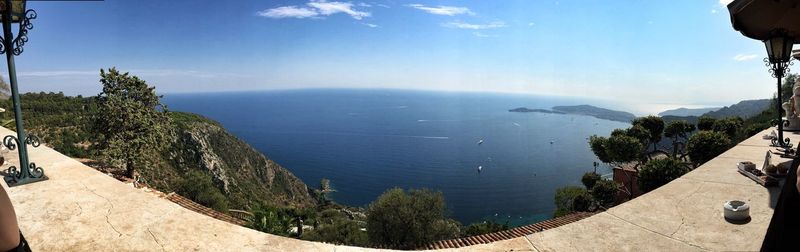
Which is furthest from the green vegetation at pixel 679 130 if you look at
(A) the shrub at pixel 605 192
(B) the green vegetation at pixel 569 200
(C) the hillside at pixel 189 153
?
(C) the hillside at pixel 189 153

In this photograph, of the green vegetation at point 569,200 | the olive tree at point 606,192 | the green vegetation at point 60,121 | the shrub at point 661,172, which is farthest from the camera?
the green vegetation at point 60,121

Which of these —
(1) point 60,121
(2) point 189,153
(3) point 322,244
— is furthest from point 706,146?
(2) point 189,153

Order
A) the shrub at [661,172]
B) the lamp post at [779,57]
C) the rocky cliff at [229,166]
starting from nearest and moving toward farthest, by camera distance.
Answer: the lamp post at [779,57]
the shrub at [661,172]
the rocky cliff at [229,166]

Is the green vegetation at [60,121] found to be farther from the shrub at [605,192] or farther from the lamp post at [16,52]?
the shrub at [605,192]

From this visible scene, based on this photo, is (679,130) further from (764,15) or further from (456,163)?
(456,163)

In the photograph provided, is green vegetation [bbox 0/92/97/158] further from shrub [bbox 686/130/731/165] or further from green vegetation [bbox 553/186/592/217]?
shrub [bbox 686/130/731/165]

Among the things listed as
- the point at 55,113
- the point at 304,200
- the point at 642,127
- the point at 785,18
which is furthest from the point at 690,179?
the point at 304,200

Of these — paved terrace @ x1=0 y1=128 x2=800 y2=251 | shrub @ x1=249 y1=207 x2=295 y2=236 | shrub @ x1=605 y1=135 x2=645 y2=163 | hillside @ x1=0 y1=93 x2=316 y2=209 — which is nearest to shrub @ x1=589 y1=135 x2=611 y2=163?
shrub @ x1=605 y1=135 x2=645 y2=163
